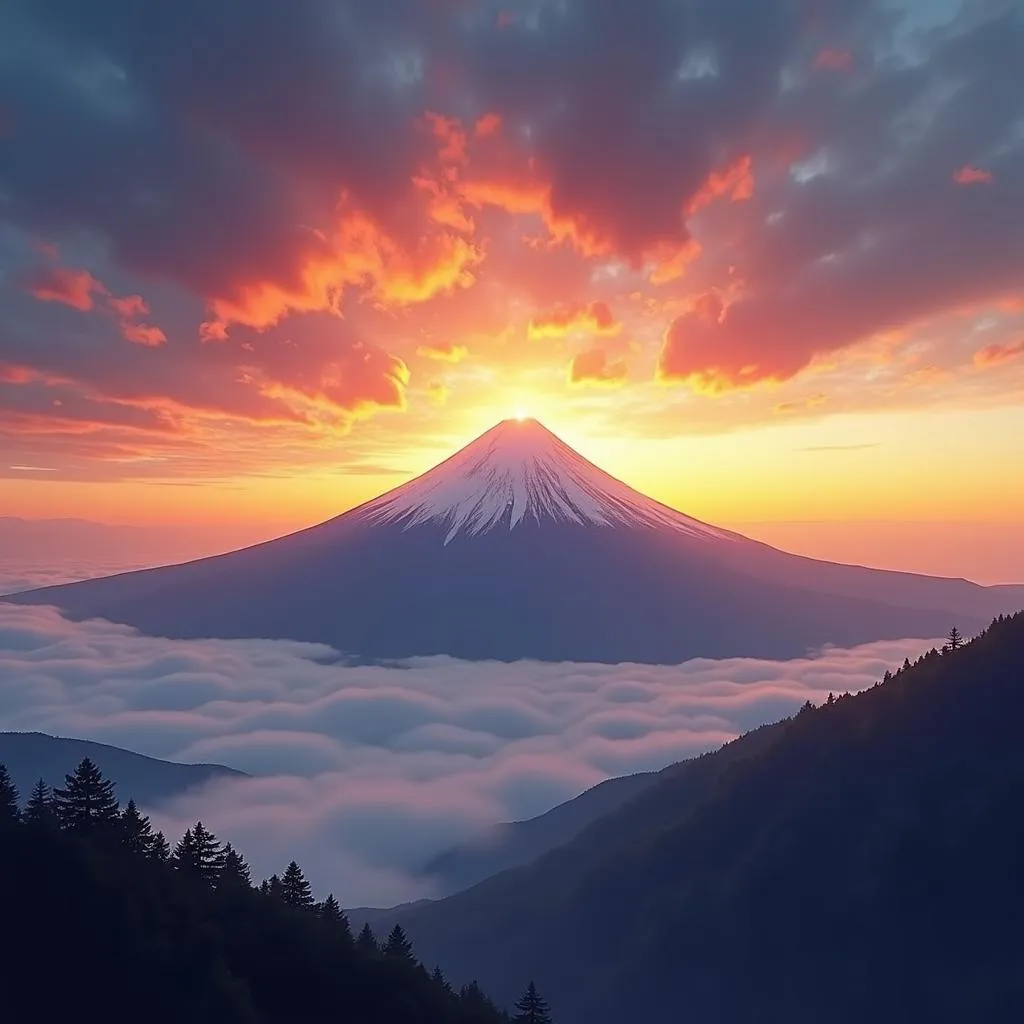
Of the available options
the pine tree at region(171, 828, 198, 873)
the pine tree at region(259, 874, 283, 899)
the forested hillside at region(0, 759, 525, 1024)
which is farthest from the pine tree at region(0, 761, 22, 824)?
the pine tree at region(259, 874, 283, 899)

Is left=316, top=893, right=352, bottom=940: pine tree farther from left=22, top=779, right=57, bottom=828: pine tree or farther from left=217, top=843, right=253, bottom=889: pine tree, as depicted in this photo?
left=22, top=779, right=57, bottom=828: pine tree

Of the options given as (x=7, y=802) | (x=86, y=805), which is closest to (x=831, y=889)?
(x=86, y=805)

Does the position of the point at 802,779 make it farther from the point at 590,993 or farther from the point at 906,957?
the point at 590,993

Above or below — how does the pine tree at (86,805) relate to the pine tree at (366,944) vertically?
above

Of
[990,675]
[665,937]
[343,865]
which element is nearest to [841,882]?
[665,937]

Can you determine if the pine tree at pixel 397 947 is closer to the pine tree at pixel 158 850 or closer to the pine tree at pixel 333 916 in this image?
the pine tree at pixel 333 916

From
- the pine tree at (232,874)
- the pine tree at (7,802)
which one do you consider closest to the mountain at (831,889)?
the pine tree at (232,874)

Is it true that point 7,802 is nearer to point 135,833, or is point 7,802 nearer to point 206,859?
point 135,833
